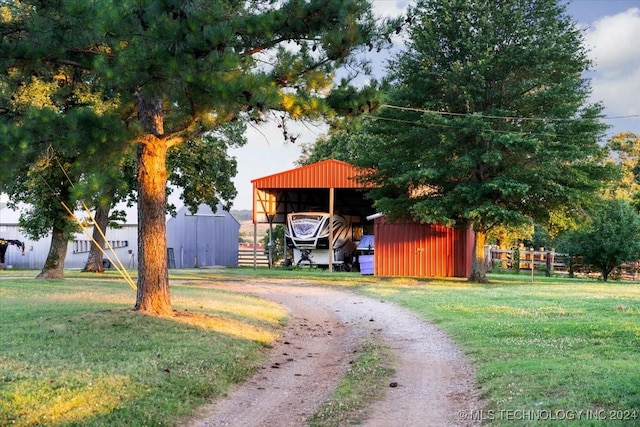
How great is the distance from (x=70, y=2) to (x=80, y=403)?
5.10 metres

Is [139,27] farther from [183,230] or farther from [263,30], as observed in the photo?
[183,230]

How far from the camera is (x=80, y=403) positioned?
6512 mm

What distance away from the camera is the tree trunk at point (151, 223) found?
39.4ft

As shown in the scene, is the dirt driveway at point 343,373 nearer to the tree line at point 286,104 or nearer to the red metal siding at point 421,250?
the tree line at point 286,104

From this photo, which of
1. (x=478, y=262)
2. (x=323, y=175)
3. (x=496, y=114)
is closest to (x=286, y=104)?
(x=496, y=114)

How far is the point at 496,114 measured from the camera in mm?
23828

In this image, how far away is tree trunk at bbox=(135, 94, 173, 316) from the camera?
12016 mm

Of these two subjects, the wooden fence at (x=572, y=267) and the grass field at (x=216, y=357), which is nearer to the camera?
the grass field at (x=216, y=357)

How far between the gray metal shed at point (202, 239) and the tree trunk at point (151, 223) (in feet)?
107

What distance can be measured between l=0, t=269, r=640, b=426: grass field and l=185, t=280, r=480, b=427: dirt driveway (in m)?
0.30

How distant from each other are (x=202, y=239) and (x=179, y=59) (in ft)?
136

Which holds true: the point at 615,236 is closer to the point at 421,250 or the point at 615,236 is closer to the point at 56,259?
the point at 421,250

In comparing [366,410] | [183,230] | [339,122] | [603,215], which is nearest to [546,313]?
[339,122]

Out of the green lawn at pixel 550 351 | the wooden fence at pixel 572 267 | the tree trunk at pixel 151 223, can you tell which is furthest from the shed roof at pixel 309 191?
the tree trunk at pixel 151 223
